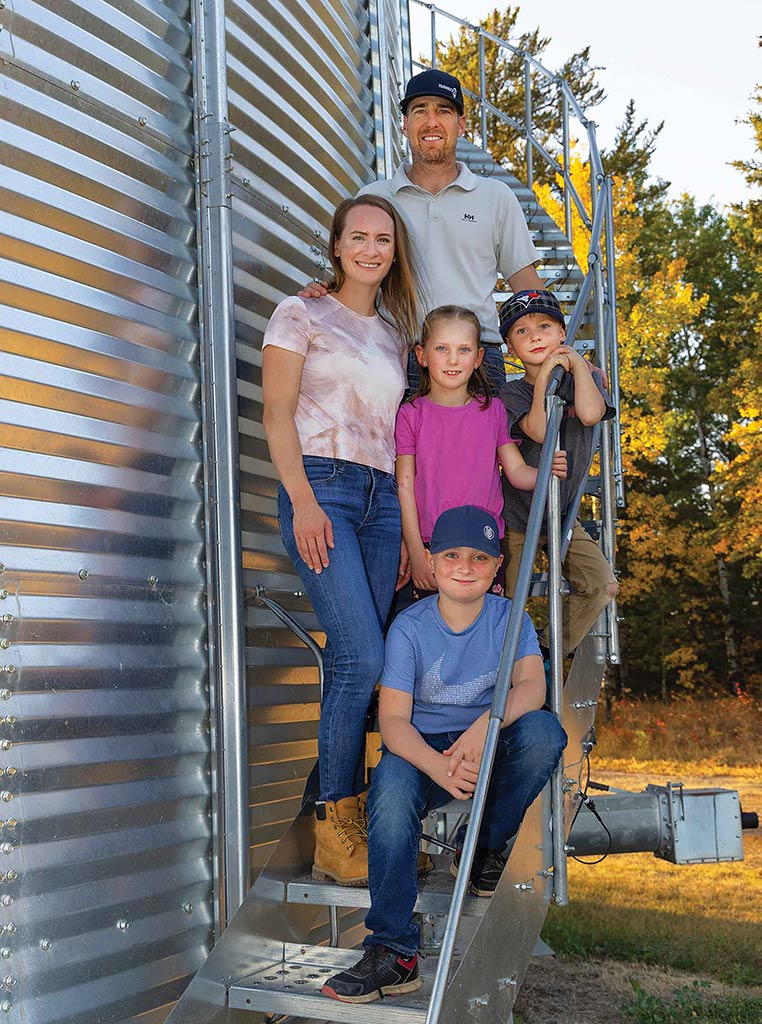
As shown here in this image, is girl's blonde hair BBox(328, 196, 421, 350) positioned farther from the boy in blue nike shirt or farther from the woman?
the boy in blue nike shirt

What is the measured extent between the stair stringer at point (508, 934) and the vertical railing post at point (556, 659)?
A: 28mm

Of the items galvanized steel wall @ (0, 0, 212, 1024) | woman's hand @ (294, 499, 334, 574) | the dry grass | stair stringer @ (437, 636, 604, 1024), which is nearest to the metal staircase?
stair stringer @ (437, 636, 604, 1024)

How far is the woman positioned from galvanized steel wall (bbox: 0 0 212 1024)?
1.52 feet

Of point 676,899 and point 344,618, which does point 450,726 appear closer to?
point 344,618

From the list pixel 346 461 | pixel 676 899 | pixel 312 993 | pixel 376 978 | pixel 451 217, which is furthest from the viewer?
pixel 676 899

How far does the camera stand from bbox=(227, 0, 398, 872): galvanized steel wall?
4.52m

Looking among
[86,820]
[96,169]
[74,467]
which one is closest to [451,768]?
[86,820]

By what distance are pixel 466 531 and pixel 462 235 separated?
57.8 inches

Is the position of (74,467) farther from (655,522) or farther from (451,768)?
(655,522)

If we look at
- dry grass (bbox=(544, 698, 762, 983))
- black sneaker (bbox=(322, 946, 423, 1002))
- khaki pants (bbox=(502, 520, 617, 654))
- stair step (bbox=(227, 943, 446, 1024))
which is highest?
khaki pants (bbox=(502, 520, 617, 654))

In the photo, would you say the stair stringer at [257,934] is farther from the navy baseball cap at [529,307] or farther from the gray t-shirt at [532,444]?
the navy baseball cap at [529,307]

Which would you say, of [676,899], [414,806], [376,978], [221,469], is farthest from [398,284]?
[676,899]

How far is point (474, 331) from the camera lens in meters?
4.17

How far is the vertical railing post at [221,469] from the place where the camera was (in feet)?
13.4
